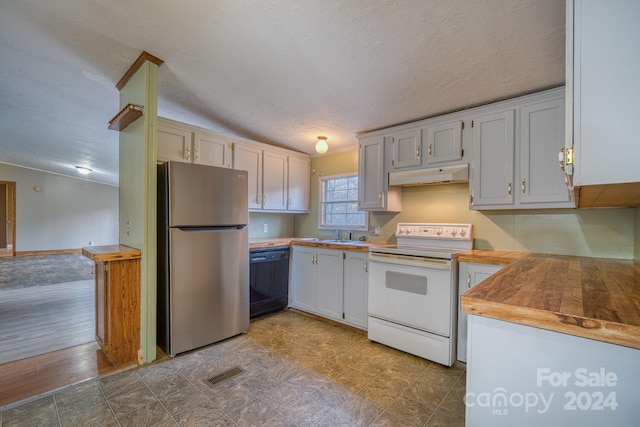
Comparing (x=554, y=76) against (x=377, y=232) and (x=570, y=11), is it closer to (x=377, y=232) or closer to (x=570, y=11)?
(x=570, y=11)

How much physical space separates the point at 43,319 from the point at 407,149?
450 centimetres

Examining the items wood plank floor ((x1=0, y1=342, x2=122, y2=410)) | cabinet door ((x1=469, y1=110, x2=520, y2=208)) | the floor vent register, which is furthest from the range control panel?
wood plank floor ((x1=0, y1=342, x2=122, y2=410))

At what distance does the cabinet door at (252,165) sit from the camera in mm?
3447

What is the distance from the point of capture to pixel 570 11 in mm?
Result: 936

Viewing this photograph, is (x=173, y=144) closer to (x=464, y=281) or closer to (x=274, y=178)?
(x=274, y=178)

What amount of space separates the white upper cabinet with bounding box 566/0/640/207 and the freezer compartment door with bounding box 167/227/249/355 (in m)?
2.51

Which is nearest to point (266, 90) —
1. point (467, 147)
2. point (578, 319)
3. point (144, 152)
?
point (144, 152)

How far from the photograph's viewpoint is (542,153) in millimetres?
2246

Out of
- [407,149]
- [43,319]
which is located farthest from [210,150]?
[43,319]

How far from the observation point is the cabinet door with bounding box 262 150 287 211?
3.73 meters

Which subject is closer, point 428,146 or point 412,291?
point 412,291

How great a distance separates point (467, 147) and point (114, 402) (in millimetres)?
3340

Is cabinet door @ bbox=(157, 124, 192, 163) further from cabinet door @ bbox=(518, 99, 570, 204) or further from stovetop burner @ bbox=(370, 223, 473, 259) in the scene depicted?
cabinet door @ bbox=(518, 99, 570, 204)

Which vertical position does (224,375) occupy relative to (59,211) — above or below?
below
